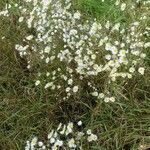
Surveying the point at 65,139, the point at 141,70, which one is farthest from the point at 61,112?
the point at 141,70

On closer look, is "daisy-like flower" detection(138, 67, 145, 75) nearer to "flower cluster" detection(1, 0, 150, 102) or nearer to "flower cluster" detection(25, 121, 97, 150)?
"flower cluster" detection(1, 0, 150, 102)

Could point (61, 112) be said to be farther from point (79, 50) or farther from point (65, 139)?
point (79, 50)

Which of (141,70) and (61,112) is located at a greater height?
(141,70)

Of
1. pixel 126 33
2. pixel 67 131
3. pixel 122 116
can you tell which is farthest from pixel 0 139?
pixel 126 33

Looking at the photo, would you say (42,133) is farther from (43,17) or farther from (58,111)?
(43,17)

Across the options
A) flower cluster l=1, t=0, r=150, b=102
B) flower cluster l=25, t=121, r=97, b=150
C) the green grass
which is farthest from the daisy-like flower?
flower cluster l=25, t=121, r=97, b=150

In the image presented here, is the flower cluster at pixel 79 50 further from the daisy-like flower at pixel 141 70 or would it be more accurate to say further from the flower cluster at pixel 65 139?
the flower cluster at pixel 65 139
